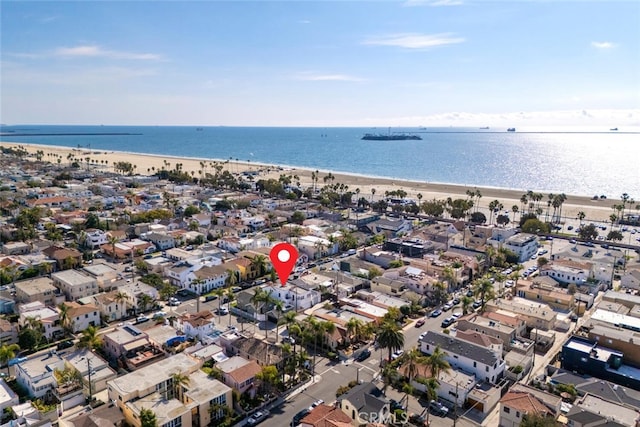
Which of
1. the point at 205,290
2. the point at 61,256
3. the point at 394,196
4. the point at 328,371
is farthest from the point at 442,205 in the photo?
the point at 61,256

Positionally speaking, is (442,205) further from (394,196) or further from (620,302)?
(620,302)

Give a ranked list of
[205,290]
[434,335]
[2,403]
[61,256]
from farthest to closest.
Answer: [61,256]
[205,290]
[434,335]
[2,403]

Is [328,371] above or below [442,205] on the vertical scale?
below

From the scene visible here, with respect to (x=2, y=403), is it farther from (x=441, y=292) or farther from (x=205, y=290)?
(x=441, y=292)

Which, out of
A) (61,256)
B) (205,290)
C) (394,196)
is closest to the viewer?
(205,290)

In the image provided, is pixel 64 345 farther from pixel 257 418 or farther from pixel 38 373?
pixel 257 418

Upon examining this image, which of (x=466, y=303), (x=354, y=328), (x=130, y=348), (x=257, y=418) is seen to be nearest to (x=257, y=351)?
(x=257, y=418)

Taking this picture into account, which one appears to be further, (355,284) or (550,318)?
(355,284)
